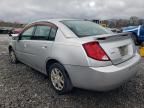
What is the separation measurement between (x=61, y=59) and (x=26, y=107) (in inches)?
41.3

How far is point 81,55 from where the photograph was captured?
3268mm

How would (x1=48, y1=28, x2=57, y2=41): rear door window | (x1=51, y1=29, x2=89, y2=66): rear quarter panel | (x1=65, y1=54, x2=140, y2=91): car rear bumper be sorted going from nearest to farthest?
(x1=65, y1=54, x2=140, y2=91): car rear bumper, (x1=51, y1=29, x2=89, y2=66): rear quarter panel, (x1=48, y1=28, x2=57, y2=41): rear door window

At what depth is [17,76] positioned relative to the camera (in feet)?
16.7

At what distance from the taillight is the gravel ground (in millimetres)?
912

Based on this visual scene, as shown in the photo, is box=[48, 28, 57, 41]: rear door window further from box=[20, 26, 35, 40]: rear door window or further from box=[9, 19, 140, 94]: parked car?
box=[20, 26, 35, 40]: rear door window

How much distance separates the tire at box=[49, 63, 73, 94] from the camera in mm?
3695

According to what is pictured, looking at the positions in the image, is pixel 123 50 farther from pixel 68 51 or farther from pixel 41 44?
pixel 41 44

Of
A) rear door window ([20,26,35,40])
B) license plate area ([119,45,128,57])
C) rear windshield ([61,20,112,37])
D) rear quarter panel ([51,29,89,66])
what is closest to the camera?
rear quarter panel ([51,29,89,66])

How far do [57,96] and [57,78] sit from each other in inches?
14.1

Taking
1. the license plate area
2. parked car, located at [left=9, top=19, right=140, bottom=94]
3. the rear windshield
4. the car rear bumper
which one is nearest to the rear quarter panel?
parked car, located at [left=9, top=19, right=140, bottom=94]

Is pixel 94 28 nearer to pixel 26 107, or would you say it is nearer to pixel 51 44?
pixel 51 44

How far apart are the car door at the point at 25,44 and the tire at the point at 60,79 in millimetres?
1138

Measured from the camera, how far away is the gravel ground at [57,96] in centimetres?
356

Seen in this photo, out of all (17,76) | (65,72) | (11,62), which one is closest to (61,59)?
(65,72)
